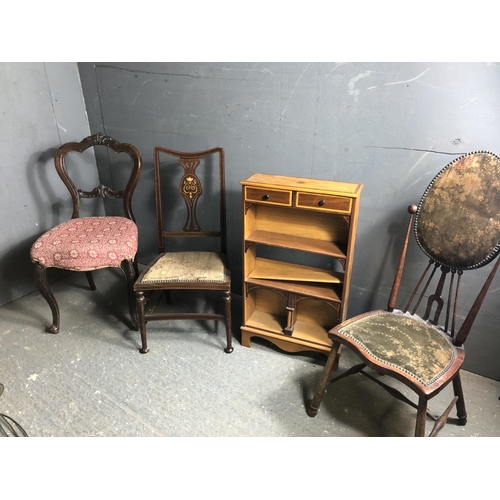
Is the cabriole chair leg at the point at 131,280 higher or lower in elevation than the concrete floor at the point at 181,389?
higher

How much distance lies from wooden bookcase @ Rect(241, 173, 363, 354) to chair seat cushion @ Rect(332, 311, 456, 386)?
0.87ft

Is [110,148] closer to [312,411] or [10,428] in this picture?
[10,428]

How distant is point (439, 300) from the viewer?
1.75 m

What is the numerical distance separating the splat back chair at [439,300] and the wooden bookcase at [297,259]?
0.99ft

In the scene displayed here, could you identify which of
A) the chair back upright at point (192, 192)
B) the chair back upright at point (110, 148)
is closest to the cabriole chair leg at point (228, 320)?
the chair back upright at point (192, 192)

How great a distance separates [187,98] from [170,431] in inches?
74.5

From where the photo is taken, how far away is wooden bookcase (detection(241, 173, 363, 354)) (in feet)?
5.84

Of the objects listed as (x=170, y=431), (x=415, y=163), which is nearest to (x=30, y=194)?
(x=170, y=431)

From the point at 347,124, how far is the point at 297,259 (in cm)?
85

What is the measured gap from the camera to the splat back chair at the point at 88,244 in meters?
2.10

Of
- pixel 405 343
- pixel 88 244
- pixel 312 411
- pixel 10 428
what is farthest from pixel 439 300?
pixel 10 428

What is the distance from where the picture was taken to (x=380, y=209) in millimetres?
2014

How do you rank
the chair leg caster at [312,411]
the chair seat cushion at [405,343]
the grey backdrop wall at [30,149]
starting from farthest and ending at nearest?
the grey backdrop wall at [30,149], the chair leg caster at [312,411], the chair seat cushion at [405,343]

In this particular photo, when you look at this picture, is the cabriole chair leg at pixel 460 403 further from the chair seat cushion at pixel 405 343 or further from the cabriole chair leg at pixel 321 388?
the cabriole chair leg at pixel 321 388
